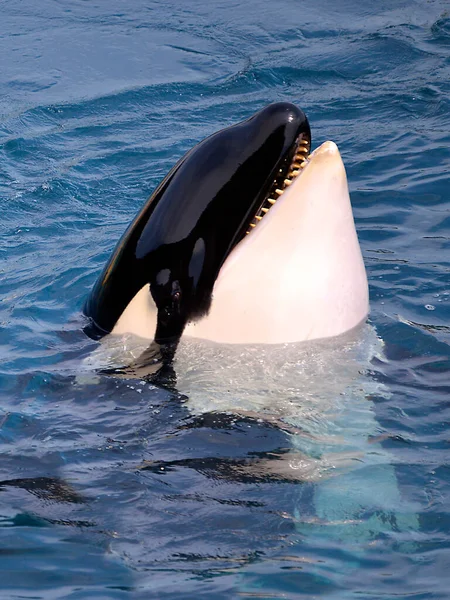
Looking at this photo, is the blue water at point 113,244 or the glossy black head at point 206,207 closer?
the blue water at point 113,244

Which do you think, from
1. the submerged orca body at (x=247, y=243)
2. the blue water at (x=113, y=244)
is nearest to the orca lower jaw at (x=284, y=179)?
the submerged orca body at (x=247, y=243)

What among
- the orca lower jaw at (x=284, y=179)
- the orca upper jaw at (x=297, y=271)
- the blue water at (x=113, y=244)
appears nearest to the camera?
the blue water at (x=113, y=244)

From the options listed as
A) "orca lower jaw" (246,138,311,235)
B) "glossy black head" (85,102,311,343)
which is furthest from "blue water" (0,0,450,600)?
"orca lower jaw" (246,138,311,235)

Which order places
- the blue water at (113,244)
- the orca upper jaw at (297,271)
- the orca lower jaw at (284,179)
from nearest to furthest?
the blue water at (113,244), the orca upper jaw at (297,271), the orca lower jaw at (284,179)

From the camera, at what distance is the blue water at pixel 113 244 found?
5.09 meters

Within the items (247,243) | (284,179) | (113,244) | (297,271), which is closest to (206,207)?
(247,243)

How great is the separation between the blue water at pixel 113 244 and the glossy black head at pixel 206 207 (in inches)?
28.2

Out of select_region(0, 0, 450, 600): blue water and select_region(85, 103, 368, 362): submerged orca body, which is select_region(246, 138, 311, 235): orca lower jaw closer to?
select_region(85, 103, 368, 362): submerged orca body

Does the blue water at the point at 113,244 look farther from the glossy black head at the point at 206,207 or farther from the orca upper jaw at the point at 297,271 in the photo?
the glossy black head at the point at 206,207

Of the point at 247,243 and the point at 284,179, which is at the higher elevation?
the point at 284,179

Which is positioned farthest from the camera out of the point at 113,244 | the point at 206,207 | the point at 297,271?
the point at 113,244

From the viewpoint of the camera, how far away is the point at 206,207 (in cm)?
630

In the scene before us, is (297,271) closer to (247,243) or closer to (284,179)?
(247,243)

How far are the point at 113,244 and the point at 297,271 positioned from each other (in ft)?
13.5
